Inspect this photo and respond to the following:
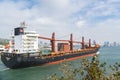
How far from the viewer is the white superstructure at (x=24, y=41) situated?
48.8 metres

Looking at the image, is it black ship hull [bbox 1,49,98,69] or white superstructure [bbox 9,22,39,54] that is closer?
black ship hull [bbox 1,49,98,69]

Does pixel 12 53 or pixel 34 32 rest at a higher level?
pixel 34 32

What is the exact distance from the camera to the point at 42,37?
196ft

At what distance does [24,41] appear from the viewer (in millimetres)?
49281

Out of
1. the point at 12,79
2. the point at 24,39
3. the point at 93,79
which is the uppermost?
the point at 24,39

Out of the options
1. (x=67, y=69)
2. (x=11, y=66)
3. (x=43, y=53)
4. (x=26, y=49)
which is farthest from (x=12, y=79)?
(x=67, y=69)

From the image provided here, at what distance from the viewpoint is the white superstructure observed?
48.8 metres

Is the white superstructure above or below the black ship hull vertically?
above

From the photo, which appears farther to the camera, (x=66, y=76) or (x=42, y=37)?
(x=42, y=37)

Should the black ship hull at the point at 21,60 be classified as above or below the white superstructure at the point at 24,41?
below

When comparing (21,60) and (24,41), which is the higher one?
(24,41)

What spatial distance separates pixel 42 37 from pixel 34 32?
7.96 m

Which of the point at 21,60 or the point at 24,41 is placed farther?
the point at 24,41

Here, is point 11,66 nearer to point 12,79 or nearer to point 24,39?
point 24,39
